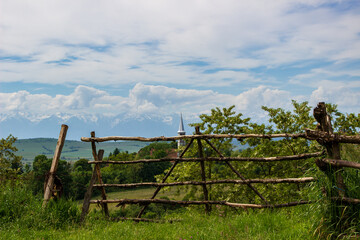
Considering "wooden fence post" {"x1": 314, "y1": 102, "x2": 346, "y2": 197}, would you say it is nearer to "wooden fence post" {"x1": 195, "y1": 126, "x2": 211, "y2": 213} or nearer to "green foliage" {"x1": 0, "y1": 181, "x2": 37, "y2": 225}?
"wooden fence post" {"x1": 195, "y1": 126, "x2": 211, "y2": 213}

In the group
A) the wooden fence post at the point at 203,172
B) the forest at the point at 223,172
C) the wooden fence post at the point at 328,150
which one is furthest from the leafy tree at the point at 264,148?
the wooden fence post at the point at 328,150

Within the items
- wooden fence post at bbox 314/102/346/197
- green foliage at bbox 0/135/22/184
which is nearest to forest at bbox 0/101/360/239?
green foliage at bbox 0/135/22/184

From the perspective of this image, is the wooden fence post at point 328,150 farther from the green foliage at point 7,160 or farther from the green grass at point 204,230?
the green foliage at point 7,160

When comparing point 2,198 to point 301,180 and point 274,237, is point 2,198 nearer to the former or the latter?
point 274,237

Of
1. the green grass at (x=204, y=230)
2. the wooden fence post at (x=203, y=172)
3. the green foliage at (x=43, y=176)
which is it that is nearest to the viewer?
the green grass at (x=204, y=230)

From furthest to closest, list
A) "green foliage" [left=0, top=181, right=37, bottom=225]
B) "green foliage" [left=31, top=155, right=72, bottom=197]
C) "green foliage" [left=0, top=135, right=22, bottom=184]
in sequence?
"green foliage" [left=0, top=135, right=22, bottom=184]
"green foliage" [left=31, top=155, right=72, bottom=197]
"green foliage" [left=0, top=181, right=37, bottom=225]

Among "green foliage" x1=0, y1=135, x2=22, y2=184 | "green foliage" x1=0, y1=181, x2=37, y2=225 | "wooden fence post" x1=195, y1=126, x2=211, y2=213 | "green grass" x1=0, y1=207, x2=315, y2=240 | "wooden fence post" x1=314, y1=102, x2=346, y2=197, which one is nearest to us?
"wooden fence post" x1=314, y1=102, x2=346, y2=197

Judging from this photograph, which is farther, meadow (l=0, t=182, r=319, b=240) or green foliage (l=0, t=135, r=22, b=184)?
green foliage (l=0, t=135, r=22, b=184)

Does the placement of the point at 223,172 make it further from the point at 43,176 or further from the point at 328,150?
the point at 328,150

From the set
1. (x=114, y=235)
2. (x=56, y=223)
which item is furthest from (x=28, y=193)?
(x=114, y=235)

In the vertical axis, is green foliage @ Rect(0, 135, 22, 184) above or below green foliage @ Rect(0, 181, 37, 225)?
above

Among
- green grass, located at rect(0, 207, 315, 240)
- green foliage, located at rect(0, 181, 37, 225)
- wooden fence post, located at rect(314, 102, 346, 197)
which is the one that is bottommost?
green grass, located at rect(0, 207, 315, 240)

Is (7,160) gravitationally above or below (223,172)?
above

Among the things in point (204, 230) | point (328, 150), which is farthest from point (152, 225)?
point (328, 150)
